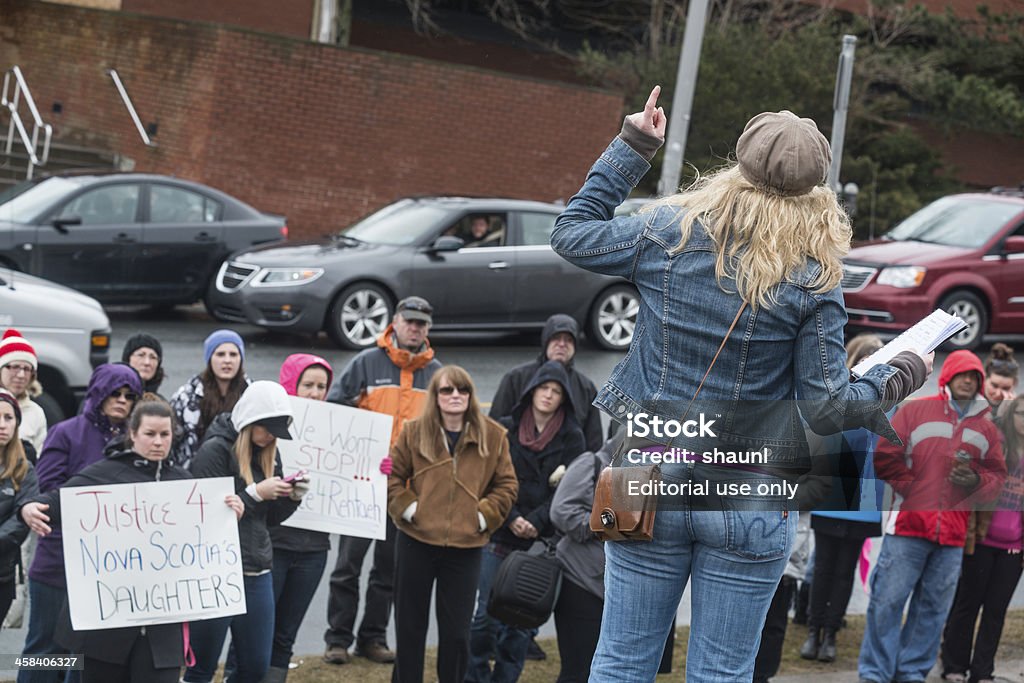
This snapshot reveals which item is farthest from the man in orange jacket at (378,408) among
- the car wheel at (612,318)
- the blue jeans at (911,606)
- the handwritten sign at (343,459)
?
the car wheel at (612,318)

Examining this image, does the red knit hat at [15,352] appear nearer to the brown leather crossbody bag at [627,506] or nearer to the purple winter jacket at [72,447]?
the purple winter jacket at [72,447]

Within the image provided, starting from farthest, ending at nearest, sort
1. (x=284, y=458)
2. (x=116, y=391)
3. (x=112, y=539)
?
1. (x=284, y=458)
2. (x=116, y=391)
3. (x=112, y=539)

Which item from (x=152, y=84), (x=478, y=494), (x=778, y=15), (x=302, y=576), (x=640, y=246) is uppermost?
(x=778, y=15)

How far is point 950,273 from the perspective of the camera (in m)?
16.3

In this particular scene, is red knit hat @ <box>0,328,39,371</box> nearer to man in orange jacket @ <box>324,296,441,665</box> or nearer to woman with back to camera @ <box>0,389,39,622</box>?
woman with back to camera @ <box>0,389,39,622</box>

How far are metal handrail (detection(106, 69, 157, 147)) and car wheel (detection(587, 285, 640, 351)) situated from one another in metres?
10.0

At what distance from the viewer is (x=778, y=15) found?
91.6ft

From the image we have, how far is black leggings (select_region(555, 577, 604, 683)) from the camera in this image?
21.4 ft

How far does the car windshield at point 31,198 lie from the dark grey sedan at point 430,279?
6.80ft

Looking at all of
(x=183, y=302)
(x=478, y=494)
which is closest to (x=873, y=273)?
(x=183, y=302)

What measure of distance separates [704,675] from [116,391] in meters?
4.04

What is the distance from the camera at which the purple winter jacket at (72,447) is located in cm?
591

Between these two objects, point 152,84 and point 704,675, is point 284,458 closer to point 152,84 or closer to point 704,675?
point 704,675

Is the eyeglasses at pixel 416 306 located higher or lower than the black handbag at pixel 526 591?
higher
